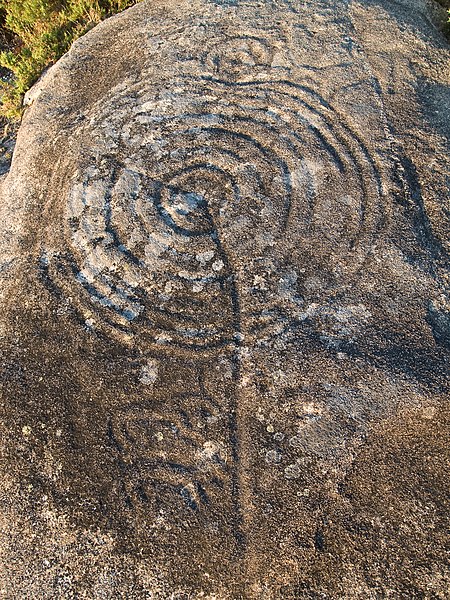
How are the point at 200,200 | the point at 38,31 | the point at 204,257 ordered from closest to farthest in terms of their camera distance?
1. the point at 204,257
2. the point at 200,200
3. the point at 38,31

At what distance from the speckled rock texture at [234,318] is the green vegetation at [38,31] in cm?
141

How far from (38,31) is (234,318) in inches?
191

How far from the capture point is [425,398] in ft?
8.95

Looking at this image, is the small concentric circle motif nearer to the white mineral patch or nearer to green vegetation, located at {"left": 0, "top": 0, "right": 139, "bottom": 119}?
the white mineral patch

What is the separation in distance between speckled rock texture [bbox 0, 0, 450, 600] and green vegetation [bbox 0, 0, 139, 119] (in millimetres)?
1405

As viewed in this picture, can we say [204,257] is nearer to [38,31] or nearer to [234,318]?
[234,318]

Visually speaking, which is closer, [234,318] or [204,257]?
[234,318]

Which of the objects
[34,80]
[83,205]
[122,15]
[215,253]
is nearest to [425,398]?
[215,253]

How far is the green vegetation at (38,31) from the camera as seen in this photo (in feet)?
18.3

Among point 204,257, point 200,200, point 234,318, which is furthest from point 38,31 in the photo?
point 234,318

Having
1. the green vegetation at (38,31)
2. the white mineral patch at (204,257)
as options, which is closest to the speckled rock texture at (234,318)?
the white mineral patch at (204,257)

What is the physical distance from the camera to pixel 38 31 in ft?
20.0

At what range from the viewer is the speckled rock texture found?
2498 mm

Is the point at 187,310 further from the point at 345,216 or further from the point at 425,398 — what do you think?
the point at 425,398
